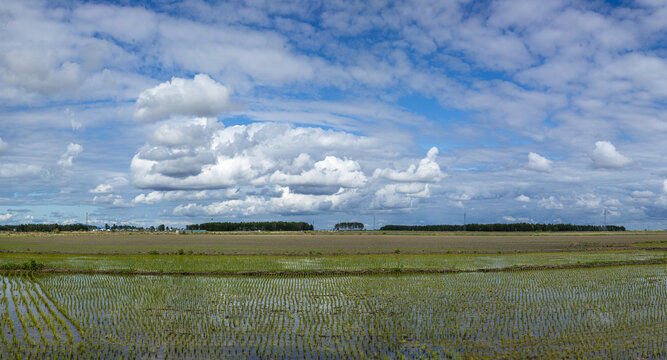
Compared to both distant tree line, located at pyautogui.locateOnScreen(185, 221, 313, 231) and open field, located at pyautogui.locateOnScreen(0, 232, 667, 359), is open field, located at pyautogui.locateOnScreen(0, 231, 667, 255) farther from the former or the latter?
distant tree line, located at pyautogui.locateOnScreen(185, 221, 313, 231)

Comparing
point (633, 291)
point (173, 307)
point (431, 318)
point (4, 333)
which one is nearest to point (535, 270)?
point (633, 291)

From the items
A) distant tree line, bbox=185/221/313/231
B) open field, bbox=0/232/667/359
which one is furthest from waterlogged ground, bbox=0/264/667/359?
distant tree line, bbox=185/221/313/231

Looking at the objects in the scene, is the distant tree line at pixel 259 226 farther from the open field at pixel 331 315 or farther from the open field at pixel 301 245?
the open field at pixel 331 315

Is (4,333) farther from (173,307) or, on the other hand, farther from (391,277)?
(391,277)

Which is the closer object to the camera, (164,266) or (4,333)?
(4,333)

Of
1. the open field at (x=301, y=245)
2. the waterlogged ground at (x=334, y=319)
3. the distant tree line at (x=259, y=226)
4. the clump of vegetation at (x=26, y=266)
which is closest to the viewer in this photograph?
the waterlogged ground at (x=334, y=319)

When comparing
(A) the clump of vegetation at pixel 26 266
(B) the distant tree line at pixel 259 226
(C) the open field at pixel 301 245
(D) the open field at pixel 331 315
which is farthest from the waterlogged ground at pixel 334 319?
(B) the distant tree line at pixel 259 226

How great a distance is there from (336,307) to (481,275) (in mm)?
13721

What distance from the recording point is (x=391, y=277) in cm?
2577

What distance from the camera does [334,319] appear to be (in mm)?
14359

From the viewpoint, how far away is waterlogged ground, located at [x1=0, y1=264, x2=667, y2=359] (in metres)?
11.1

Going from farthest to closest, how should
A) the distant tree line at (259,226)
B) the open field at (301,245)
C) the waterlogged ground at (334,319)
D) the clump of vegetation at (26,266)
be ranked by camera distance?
the distant tree line at (259,226)
the open field at (301,245)
the clump of vegetation at (26,266)
the waterlogged ground at (334,319)

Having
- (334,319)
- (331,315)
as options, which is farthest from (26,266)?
(334,319)

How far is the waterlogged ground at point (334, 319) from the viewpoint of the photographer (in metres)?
11.1
